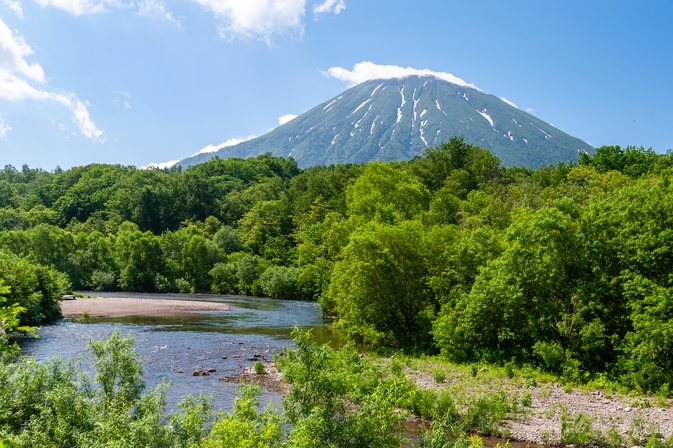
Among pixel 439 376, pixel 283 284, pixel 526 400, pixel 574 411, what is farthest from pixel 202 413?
pixel 283 284

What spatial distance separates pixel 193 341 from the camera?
34812mm

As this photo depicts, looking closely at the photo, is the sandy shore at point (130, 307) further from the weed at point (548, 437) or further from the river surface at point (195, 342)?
the weed at point (548, 437)

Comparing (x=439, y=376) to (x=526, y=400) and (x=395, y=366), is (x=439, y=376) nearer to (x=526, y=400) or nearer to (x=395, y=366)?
(x=526, y=400)

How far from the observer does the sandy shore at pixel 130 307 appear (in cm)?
4907

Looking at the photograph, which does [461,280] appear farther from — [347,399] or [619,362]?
[347,399]

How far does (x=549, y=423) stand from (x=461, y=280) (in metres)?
12.6

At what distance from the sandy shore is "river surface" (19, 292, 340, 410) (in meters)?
3.54

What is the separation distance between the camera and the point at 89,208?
416ft

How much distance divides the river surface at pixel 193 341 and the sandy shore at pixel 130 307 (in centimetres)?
354

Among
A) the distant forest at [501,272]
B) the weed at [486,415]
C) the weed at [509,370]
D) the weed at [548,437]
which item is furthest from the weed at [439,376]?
the weed at [548,437]

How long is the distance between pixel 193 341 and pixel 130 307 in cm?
2319

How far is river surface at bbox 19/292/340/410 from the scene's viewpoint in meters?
23.9

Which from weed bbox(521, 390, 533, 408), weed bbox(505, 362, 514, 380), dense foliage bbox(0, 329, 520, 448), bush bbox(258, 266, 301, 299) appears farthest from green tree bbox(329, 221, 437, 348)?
bush bbox(258, 266, 301, 299)

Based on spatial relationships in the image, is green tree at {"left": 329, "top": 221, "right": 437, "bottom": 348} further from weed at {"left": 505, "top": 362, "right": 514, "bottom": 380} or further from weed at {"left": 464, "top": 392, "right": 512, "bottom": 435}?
weed at {"left": 464, "top": 392, "right": 512, "bottom": 435}
